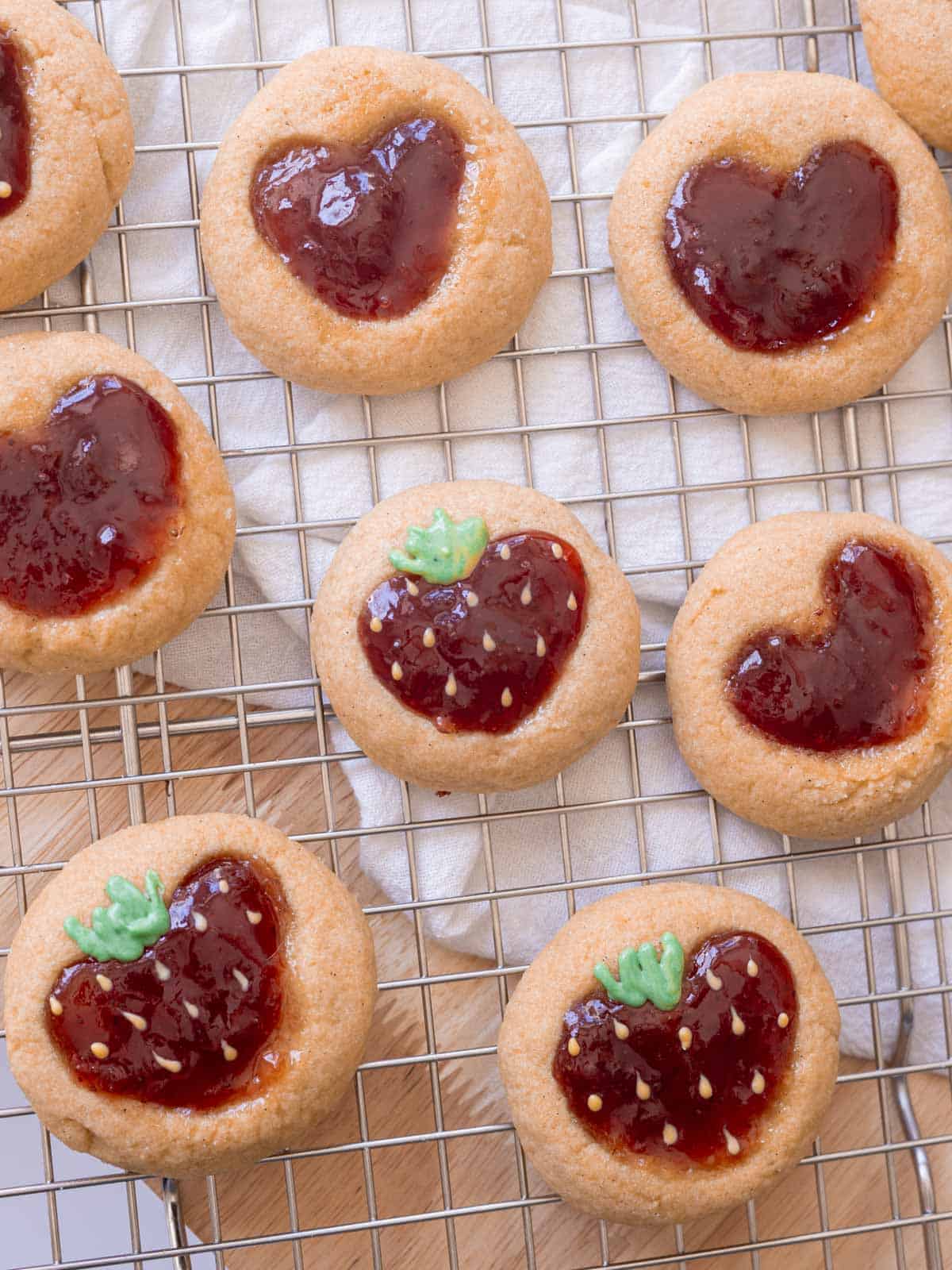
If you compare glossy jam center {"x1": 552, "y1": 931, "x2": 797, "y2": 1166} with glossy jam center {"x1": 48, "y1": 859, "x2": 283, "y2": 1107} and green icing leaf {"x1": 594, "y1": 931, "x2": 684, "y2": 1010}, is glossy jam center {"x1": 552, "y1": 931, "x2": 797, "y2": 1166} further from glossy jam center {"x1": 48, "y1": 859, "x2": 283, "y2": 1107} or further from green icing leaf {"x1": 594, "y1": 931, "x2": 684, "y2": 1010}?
glossy jam center {"x1": 48, "y1": 859, "x2": 283, "y2": 1107}

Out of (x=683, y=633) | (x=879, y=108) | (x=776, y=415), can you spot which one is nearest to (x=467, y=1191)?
(x=683, y=633)

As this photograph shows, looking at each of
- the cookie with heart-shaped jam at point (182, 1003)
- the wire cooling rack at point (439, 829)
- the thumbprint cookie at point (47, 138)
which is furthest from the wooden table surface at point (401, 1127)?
the thumbprint cookie at point (47, 138)

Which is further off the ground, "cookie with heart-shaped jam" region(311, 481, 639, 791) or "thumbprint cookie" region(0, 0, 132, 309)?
"thumbprint cookie" region(0, 0, 132, 309)

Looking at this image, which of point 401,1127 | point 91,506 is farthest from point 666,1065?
point 91,506

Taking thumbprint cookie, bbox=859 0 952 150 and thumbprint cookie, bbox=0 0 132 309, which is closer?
thumbprint cookie, bbox=0 0 132 309

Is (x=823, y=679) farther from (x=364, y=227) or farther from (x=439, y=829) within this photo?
(x=364, y=227)

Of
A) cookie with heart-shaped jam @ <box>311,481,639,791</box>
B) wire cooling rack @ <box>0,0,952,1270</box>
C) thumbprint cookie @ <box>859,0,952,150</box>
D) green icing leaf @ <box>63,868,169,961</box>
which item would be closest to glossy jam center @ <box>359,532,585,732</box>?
cookie with heart-shaped jam @ <box>311,481,639,791</box>
